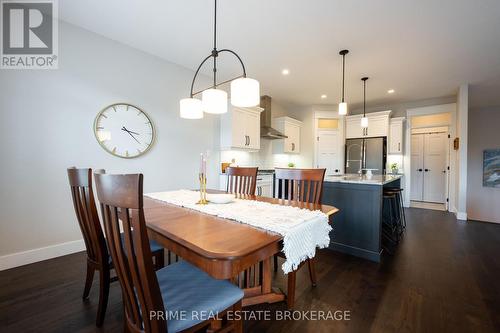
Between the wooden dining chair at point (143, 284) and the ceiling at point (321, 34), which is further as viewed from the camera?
the ceiling at point (321, 34)

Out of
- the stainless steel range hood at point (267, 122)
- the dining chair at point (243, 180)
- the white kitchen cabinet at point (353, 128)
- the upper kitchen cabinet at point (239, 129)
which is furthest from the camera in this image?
the white kitchen cabinet at point (353, 128)

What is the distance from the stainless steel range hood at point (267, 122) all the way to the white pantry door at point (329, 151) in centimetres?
129

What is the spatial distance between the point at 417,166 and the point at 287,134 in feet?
13.0

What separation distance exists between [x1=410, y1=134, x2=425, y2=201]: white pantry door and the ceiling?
2187 millimetres

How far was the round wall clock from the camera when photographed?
8.89 feet

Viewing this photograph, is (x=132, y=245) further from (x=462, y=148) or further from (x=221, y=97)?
(x=462, y=148)

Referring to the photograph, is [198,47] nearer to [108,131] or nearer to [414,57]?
[108,131]

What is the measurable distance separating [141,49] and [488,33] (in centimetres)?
437

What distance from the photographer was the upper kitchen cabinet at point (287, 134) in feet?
17.9

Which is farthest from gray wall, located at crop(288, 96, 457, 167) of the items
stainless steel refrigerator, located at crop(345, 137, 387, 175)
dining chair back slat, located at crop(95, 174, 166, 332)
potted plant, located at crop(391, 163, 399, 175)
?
dining chair back slat, located at crop(95, 174, 166, 332)

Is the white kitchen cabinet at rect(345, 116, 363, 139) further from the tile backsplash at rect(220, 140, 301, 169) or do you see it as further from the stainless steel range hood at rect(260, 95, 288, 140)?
the stainless steel range hood at rect(260, 95, 288, 140)

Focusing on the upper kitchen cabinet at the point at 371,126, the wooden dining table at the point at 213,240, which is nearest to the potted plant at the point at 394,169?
the upper kitchen cabinet at the point at 371,126

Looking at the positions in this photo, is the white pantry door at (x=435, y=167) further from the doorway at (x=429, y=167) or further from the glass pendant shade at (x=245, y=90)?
the glass pendant shade at (x=245, y=90)

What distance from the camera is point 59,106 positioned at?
2.41m
